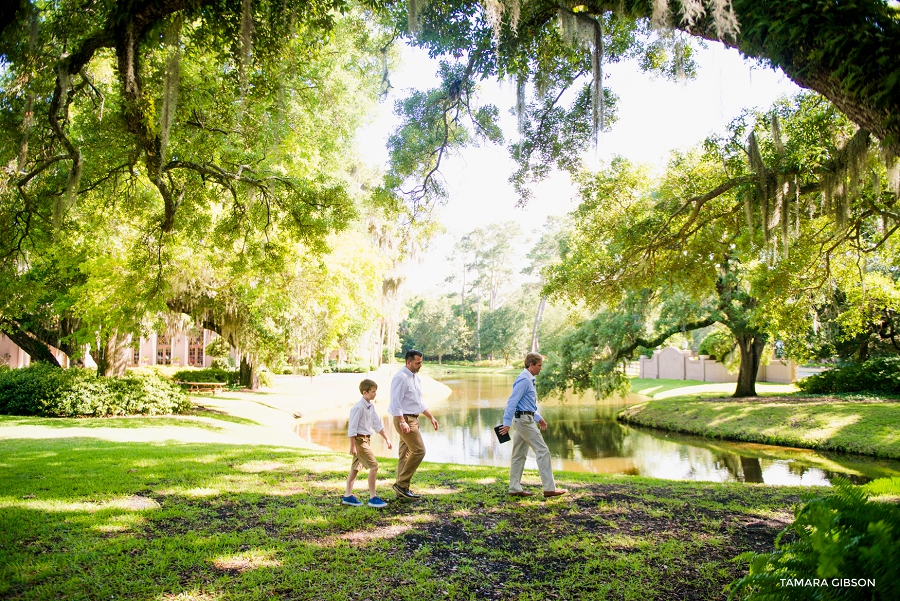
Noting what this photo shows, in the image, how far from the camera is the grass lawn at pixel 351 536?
12.8 ft

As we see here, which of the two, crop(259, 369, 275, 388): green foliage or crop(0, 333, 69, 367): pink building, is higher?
crop(0, 333, 69, 367): pink building

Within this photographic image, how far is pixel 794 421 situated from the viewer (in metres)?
15.7

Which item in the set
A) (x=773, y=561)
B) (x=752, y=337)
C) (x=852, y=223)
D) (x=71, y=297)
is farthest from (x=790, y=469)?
(x=71, y=297)

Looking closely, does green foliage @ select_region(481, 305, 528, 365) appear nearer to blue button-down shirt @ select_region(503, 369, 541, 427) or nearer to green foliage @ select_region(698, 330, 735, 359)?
green foliage @ select_region(698, 330, 735, 359)

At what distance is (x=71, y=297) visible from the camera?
1461 cm

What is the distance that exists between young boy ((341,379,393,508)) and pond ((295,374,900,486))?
6586mm

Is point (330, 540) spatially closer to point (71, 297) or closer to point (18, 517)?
point (18, 517)

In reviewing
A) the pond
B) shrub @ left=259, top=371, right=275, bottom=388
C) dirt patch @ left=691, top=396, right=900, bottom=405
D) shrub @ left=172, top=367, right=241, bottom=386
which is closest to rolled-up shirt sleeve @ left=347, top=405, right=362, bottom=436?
the pond

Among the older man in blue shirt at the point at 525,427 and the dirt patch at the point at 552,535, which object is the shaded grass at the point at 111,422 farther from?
the older man in blue shirt at the point at 525,427

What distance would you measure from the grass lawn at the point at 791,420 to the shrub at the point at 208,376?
59.8 ft

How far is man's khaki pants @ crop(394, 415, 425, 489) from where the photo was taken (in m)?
6.13

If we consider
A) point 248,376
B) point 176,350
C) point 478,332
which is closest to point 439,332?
point 478,332

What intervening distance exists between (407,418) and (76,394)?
1238 cm

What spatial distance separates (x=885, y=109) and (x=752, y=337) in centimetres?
1913
